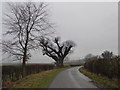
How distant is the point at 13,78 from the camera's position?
1531cm

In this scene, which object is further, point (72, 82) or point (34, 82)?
point (72, 82)

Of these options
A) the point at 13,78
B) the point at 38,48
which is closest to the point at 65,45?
the point at 38,48

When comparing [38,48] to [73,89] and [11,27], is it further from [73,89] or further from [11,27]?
[73,89]

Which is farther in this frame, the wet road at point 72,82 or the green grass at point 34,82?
the green grass at point 34,82

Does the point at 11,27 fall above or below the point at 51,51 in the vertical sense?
above

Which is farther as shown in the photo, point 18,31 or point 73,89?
point 18,31

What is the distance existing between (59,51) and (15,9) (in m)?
35.0

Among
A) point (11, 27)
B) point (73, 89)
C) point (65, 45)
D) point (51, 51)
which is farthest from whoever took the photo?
point (65, 45)

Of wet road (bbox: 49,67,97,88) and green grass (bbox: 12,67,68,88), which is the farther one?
green grass (bbox: 12,67,68,88)

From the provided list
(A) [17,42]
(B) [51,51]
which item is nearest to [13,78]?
(A) [17,42]

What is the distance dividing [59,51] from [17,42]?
3446cm

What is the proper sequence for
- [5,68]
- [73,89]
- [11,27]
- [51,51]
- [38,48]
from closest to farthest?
[73,89]
[5,68]
[11,27]
[38,48]
[51,51]

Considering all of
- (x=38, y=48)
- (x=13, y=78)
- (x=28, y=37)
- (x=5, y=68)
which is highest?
(x=28, y=37)

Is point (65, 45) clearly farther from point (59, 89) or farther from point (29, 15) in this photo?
point (59, 89)
